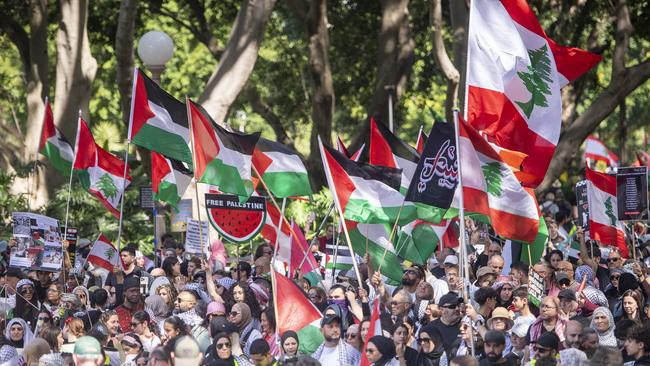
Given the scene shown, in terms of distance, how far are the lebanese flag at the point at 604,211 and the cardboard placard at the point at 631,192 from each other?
3.1 inches

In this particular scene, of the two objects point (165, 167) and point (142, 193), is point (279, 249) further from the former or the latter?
point (142, 193)

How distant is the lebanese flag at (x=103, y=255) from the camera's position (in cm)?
1579

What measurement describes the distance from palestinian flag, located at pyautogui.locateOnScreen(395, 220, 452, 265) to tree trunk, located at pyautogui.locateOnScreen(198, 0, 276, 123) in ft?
26.3

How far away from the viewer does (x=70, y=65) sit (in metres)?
24.3

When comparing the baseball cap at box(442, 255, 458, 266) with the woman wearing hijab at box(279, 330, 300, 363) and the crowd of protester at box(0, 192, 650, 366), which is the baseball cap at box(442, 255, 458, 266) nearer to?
the crowd of protester at box(0, 192, 650, 366)

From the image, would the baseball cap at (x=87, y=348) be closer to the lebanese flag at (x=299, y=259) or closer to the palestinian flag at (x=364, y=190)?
the palestinian flag at (x=364, y=190)

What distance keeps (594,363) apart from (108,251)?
28.0ft

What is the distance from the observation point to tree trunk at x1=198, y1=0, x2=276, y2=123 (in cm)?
2161

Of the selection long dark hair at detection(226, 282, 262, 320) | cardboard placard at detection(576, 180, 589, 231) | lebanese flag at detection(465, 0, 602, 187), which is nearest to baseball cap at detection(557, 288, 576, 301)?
lebanese flag at detection(465, 0, 602, 187)

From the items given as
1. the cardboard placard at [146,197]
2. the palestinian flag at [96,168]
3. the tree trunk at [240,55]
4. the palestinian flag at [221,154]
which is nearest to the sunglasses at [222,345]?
the palestinian flag at [221,154]

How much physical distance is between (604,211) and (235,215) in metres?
4.53

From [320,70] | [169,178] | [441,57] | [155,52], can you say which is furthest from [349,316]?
[320,70]

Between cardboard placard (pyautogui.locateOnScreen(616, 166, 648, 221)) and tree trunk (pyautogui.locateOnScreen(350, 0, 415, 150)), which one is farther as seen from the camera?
tree trunk (pyautogui.locateOnScreen(350, 0, 415, 150))

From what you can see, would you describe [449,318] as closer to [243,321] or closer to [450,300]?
[450,300]
